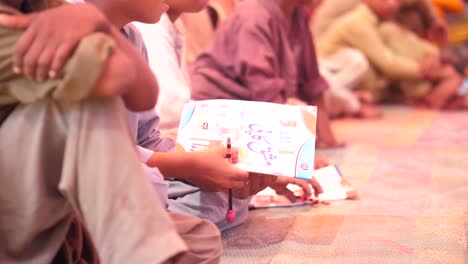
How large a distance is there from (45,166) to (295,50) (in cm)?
100

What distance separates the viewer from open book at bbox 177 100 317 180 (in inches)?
36.2

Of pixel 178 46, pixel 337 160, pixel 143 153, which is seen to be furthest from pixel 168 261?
pixel 337 160

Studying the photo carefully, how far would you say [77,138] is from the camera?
0.60 metres

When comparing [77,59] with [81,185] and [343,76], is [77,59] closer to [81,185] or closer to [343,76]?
[81,185]

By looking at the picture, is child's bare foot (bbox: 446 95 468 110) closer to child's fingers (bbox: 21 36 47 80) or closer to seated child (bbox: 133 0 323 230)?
seated child (bbox: 133 0 323 230)

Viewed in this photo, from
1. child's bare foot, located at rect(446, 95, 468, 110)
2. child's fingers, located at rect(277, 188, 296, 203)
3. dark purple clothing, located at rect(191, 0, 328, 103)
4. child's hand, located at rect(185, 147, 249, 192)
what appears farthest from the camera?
child's bare foot, located at rect(446, 95, 468, 110)

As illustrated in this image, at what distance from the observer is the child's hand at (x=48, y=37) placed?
0.58 metres

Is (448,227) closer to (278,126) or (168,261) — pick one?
(278,126)

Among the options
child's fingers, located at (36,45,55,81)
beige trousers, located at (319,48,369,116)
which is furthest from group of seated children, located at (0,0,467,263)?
beige trousers, located at (319,48,369,116)

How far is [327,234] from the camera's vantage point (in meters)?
1.04

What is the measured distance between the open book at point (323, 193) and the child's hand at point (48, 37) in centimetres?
66

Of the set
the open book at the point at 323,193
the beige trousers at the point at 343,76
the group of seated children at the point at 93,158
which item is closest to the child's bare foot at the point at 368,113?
the beige trousers at the point at 343,76

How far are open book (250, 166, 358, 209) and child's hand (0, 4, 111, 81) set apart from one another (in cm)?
66

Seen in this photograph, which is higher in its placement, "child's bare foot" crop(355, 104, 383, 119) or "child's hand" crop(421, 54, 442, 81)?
"child's hand" crop(421, 54, 442, 81)
